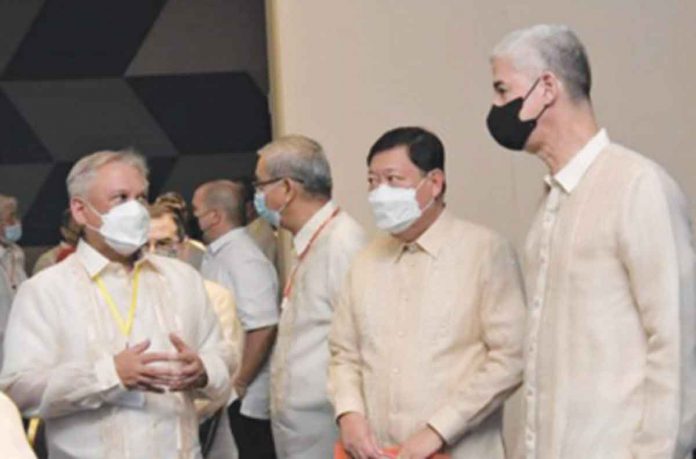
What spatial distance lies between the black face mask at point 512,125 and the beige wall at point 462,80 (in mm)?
2527

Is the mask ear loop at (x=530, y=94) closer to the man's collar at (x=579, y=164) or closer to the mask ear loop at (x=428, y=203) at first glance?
the man's collar at (x=579, y=164)

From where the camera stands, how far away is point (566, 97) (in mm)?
3490

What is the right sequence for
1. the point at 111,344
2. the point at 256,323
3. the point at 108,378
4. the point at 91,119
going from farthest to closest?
the point at 91,119 → the point at 256,323 → the point at 111,344 → the point at 108,378

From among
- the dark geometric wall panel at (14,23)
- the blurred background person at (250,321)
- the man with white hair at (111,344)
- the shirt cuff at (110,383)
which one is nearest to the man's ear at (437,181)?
the man with white hair at (111,344)

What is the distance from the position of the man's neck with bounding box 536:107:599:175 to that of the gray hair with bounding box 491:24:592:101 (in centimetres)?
5

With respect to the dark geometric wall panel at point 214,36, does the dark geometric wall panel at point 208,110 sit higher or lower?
lower

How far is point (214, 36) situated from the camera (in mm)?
10250

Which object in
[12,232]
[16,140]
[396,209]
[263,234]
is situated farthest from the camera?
[16,140]

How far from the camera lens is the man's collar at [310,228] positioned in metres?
5.01

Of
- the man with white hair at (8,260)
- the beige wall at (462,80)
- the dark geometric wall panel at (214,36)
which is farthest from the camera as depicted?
the dark geometric wall panel at (214,36)

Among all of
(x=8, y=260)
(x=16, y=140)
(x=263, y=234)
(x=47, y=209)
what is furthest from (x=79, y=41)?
(x=263, y=234)

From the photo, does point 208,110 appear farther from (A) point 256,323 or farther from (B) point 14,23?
(A) point 256,323

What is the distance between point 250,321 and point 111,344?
176cm

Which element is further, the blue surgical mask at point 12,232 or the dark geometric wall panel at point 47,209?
the dark geometric wall panel at point 47,209
